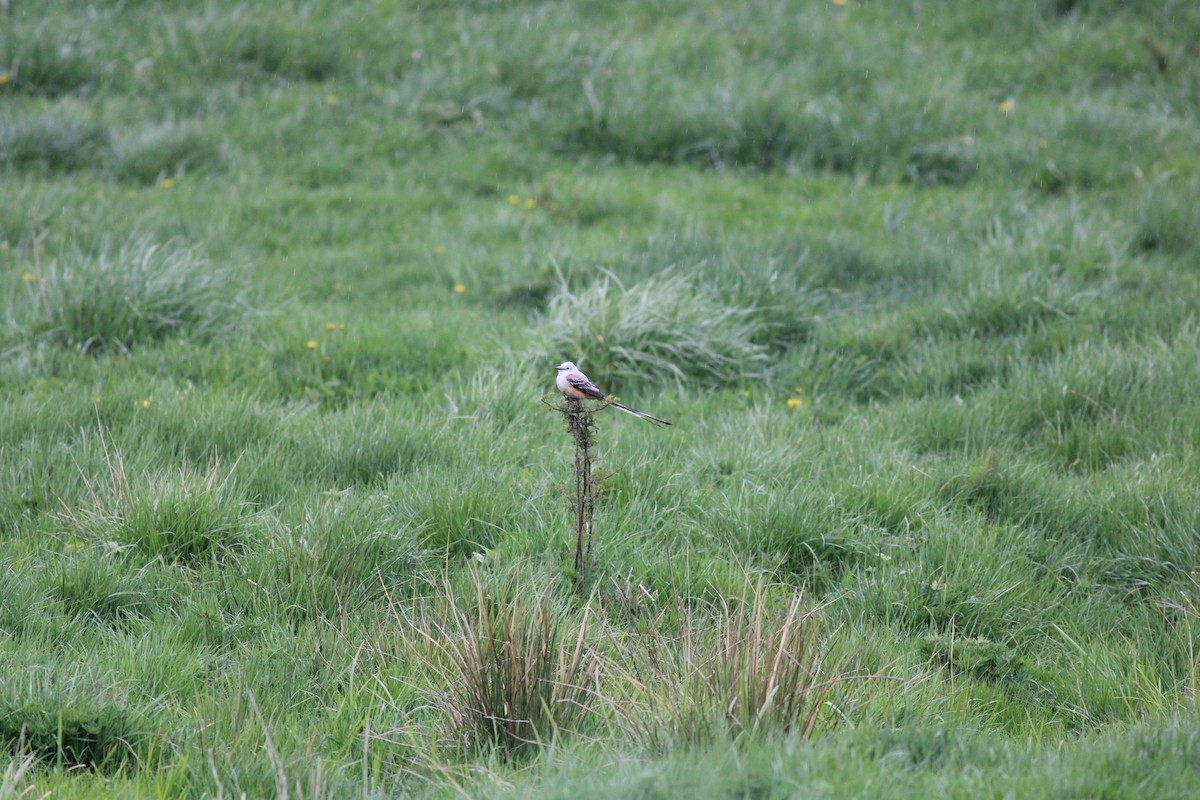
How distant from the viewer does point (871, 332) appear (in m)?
5.83

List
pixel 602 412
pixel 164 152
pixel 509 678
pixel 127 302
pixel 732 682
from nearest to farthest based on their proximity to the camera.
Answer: pixel 732 682 → pixel 509 678 → pixel 602 412 → pixel 127 302 → pixel 164 152

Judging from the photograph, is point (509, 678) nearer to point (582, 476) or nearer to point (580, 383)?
point (582, 476)

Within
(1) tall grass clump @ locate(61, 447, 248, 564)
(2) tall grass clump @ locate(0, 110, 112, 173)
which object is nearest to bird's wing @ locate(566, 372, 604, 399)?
(1) tall grass clump @ locate(61, 447, 248, 564)

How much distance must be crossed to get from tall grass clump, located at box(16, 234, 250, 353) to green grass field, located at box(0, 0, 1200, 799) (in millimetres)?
30

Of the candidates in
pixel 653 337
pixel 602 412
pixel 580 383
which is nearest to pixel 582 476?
pixel 580 383

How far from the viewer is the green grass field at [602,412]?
113 inches

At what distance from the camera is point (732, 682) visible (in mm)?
2801

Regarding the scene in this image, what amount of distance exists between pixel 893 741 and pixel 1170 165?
709 cm

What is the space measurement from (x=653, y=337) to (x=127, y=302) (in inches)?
115

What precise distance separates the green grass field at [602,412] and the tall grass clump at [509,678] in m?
0.02

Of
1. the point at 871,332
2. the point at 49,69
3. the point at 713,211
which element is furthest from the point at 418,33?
the point at 871,332

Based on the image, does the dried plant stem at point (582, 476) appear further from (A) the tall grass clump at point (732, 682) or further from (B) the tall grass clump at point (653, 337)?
(B) the tall grass clump at point (653, 337)

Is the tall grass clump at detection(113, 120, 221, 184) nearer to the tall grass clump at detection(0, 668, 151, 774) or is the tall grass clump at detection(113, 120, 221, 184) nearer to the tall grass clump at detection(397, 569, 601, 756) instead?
the tall grass clump at detection(0, 668, 151, 774)

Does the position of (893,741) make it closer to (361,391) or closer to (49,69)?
(361,391)
